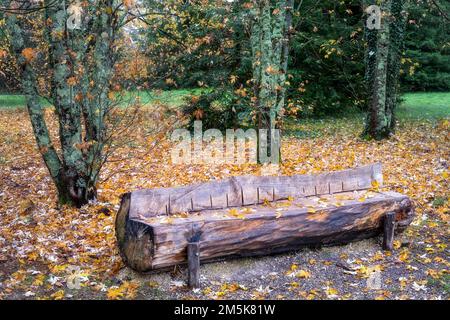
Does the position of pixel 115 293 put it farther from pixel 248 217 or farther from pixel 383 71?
pixel 383 71

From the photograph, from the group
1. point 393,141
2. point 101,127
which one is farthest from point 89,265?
point 393,141

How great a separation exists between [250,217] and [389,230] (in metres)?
1.89

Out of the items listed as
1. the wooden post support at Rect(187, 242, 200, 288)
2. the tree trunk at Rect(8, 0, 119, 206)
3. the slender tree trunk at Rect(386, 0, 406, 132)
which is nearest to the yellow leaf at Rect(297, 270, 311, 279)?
the wooden post support at Rect(187, 242, 200, 288)

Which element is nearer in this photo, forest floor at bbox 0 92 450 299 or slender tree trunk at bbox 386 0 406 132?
forest floor at bbox 0 92 450 299

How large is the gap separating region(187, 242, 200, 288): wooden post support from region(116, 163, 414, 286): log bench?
0.4 inches

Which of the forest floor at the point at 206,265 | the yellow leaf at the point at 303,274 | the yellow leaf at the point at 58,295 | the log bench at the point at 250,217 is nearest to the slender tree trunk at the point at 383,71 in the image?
the forest floor at the point at 206,265

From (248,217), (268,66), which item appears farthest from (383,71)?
(248,217)

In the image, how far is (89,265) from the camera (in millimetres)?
5371

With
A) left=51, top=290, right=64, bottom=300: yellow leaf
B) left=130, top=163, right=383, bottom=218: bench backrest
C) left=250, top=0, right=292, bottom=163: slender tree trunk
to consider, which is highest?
left=250, top=0, right=292, bottom=163: slender tree trunk

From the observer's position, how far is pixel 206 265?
520 cm

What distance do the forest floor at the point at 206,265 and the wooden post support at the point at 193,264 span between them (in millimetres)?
91

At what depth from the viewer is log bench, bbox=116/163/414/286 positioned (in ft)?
15.8

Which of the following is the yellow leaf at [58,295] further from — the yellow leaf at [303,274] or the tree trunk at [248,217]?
the yellow leaf at [303,274]

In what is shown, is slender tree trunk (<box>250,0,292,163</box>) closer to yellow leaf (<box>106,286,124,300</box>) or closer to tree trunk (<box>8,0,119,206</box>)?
tree trunk (<box>8,0,119,206</box>)
